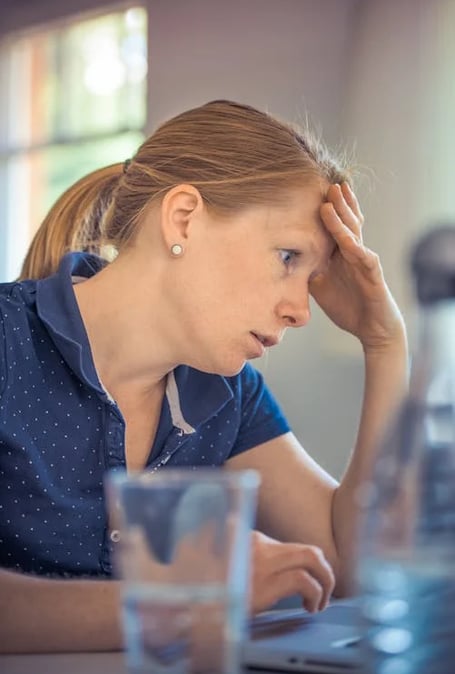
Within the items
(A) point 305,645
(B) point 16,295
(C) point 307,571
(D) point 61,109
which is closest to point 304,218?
(B) point 16,295

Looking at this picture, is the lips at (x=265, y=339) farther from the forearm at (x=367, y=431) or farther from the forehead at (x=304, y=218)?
the forearm at (x=367, y=431)

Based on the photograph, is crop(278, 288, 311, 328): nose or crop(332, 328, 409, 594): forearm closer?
crop(278, 288, 311, 328): nose

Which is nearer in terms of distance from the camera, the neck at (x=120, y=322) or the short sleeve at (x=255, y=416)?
the neck at (x=120, y=322)

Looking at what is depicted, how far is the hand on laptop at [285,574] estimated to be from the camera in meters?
0.99

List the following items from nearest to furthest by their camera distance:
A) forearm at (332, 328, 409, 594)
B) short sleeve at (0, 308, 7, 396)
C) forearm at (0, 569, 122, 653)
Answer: forearm at (0, 569, 122, 653), short sleeve at (0, 308, 7, 396), forearm at (332, 328, 409, 594)

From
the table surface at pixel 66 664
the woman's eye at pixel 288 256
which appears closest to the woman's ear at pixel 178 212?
the woman's eye at pixel 288 256

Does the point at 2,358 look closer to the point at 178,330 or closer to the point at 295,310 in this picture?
the point at 178,330

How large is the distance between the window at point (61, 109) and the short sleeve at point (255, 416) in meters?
3.70

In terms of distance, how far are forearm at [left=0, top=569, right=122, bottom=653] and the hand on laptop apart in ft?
0.41

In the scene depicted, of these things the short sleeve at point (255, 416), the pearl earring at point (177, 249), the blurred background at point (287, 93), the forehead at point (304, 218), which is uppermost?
the blurred background at point (287, 93)

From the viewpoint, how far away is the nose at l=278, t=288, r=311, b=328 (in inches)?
55.1

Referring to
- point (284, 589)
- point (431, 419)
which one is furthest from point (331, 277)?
point (431, 419)

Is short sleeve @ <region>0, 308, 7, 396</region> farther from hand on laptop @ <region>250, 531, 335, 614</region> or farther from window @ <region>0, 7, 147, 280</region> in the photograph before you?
window @ <region>0, 7, 147, 280</region>

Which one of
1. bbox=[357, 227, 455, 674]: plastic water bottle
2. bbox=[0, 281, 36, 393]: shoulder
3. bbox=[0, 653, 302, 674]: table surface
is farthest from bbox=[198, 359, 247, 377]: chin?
bbox=[357, 227, 455, 674]: plastic water bottle
